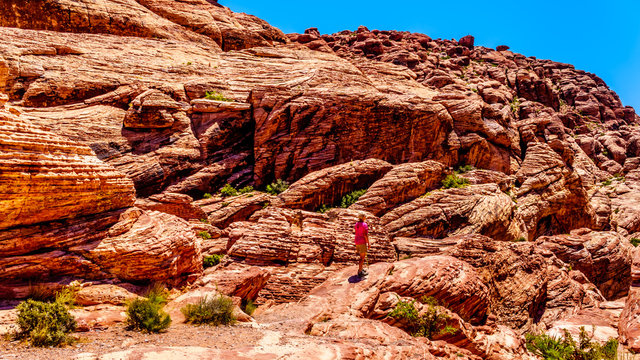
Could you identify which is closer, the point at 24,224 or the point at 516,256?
the point at 24,224

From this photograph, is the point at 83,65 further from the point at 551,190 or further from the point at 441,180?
the point at 551,190

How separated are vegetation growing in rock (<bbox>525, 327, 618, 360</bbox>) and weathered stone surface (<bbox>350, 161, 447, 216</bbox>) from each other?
10846 mm

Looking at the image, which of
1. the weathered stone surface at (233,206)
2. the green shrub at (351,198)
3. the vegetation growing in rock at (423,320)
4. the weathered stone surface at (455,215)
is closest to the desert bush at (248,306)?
the vegetation growing in rock at (423,320)

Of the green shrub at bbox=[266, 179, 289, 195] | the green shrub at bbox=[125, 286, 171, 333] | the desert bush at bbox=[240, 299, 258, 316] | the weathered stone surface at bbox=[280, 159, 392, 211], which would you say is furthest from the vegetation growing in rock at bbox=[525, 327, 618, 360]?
the green shrub at bbox=[266, 179, 289, 195]

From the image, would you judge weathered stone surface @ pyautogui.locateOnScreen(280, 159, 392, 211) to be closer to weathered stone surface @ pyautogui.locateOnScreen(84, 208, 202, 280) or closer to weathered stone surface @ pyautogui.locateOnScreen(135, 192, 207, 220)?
weathered stone surface @ pyautogui.locateOnScreen(135, 192, 207, 220)

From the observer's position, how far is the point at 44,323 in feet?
22.3

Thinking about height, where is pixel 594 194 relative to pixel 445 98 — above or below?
below

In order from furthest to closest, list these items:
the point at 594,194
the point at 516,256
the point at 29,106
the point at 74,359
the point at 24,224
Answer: the point at 594,194
the point at 29,106
the point at 516,256
the point at 24,224
the point at 74,359

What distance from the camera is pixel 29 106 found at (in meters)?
21.1

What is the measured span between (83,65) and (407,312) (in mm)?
28874

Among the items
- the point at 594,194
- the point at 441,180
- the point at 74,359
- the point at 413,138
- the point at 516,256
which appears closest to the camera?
the point at 74,359

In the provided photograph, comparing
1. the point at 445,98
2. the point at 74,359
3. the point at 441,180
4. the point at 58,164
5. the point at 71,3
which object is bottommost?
the point at 74,359

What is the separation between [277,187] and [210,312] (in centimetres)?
1430

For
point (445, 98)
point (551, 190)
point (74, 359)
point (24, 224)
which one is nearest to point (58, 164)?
point (24, 224)
